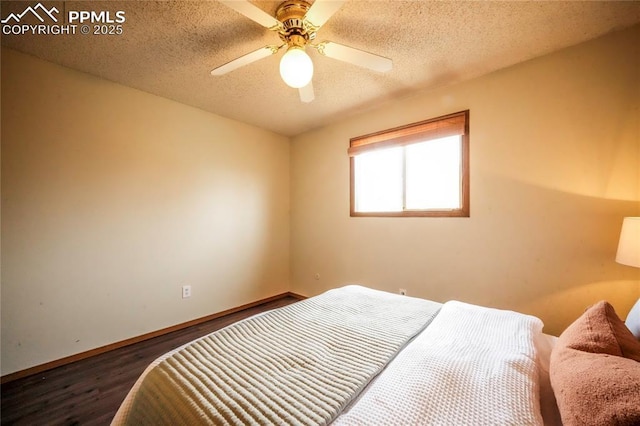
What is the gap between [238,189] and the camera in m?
3.17

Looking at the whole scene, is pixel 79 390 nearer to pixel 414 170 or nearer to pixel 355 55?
pixel 355 55

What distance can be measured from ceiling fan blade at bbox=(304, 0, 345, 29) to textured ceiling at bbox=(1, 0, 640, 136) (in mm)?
→ 289

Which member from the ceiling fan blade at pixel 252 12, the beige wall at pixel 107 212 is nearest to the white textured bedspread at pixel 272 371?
the ceiling fan blade at pixel 252 12

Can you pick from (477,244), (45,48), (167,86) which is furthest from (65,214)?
(477,244)

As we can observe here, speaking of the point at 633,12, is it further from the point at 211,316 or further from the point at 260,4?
the point at 211,316

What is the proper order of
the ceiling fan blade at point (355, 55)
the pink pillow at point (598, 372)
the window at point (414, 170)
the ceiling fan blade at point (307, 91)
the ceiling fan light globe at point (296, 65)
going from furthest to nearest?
the window at point (414, 170) → the ceiling fan blade at point (307, 91) → the ceiling fan blade at point (355, 55) → the ceiling fan light globe at point (296, 65) → the pink pillow at point (598, 372)

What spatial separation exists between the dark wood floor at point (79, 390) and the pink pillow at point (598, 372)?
2147 millimetres

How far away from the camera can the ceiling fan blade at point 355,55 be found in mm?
1484

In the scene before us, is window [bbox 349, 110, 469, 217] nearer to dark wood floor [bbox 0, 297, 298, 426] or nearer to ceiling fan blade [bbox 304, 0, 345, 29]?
ceiling fan blade [bbox 304, 0, 345, 29]

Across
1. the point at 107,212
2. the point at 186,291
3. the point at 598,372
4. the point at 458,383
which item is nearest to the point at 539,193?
the point at 598,372

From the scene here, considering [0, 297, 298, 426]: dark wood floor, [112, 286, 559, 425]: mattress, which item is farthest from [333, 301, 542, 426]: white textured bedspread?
[0, 297, 298, 426]: dark wood floor

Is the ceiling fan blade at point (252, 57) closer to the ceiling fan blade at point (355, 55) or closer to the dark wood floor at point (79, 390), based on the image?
the ceiling fan blade at point (355, 55)

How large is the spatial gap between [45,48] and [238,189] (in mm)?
1883

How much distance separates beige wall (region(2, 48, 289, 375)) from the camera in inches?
72.4
